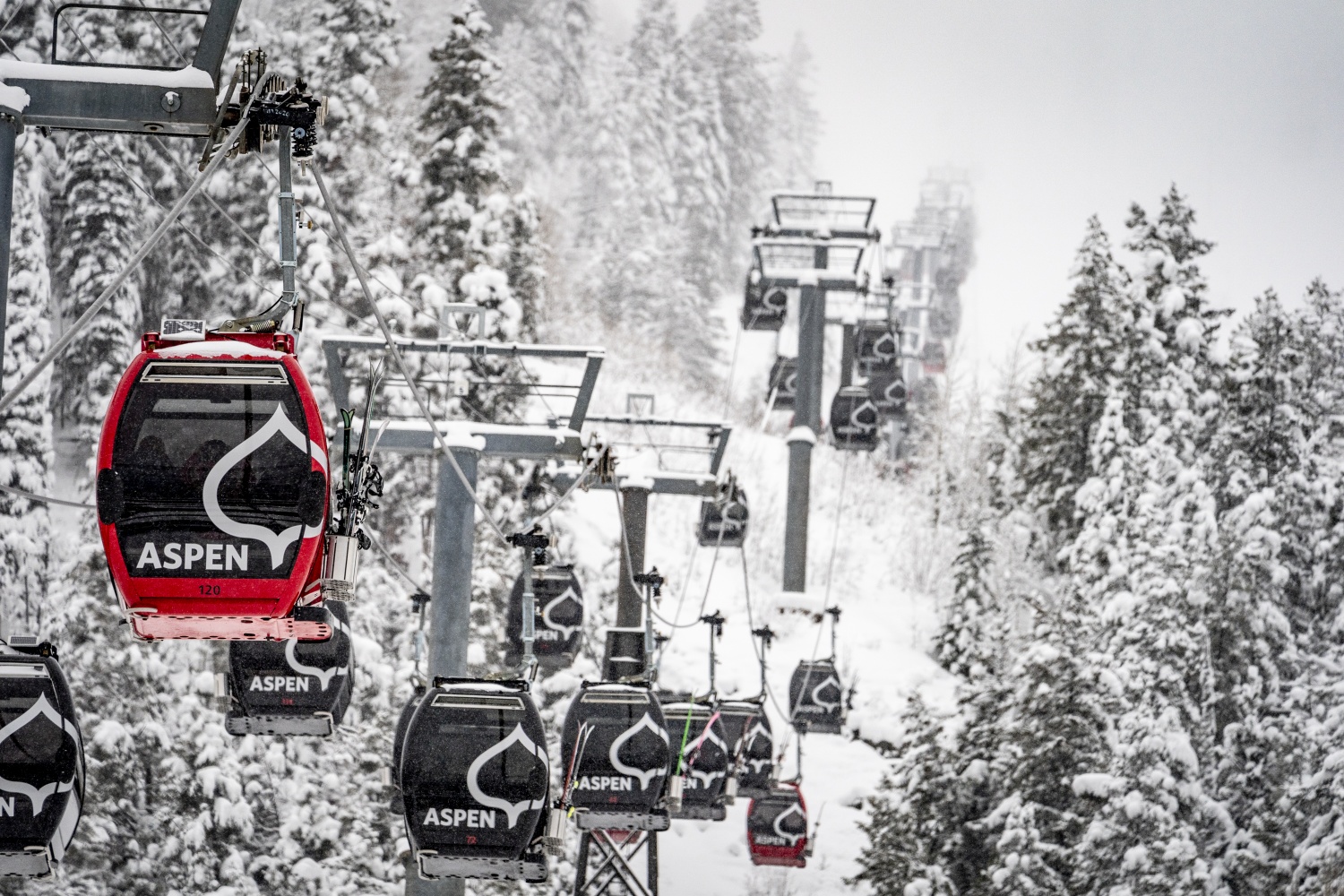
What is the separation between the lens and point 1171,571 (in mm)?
21641

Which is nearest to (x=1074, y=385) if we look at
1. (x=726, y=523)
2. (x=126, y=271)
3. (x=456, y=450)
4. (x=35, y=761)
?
(x=726, y=523)

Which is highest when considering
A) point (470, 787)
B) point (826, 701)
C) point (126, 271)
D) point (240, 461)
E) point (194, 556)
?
point (126, 271)

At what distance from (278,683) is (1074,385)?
946 inches

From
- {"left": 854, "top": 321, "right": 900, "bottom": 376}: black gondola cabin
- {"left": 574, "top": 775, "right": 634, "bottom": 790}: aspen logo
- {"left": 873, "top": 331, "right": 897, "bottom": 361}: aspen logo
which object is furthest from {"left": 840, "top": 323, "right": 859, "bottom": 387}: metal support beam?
{"left": 574, "top": 775, "right": 634, "bottom": 790}: aspen logo

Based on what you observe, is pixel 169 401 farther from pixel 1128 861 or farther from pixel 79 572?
pixel 79 572

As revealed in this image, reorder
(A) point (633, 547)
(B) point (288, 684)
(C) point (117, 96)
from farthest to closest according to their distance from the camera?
(A) point (633, 547), (B) point (288, 684), (C) point (117, 96)

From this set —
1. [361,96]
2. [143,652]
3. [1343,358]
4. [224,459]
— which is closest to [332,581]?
[224,459]

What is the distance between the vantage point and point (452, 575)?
1359cm

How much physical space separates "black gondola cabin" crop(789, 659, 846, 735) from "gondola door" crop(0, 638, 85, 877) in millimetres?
13453

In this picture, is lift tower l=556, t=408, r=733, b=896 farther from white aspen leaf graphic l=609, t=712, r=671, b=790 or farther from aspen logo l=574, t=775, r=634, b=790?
aspen logo l=574, t=775, r=634, b=790

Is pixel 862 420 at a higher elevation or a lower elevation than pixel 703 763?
higher

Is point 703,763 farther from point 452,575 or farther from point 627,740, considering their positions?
point 627,740

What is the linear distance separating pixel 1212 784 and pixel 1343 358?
11568 millimetres

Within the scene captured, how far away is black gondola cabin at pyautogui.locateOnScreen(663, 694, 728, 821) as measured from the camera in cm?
1608
